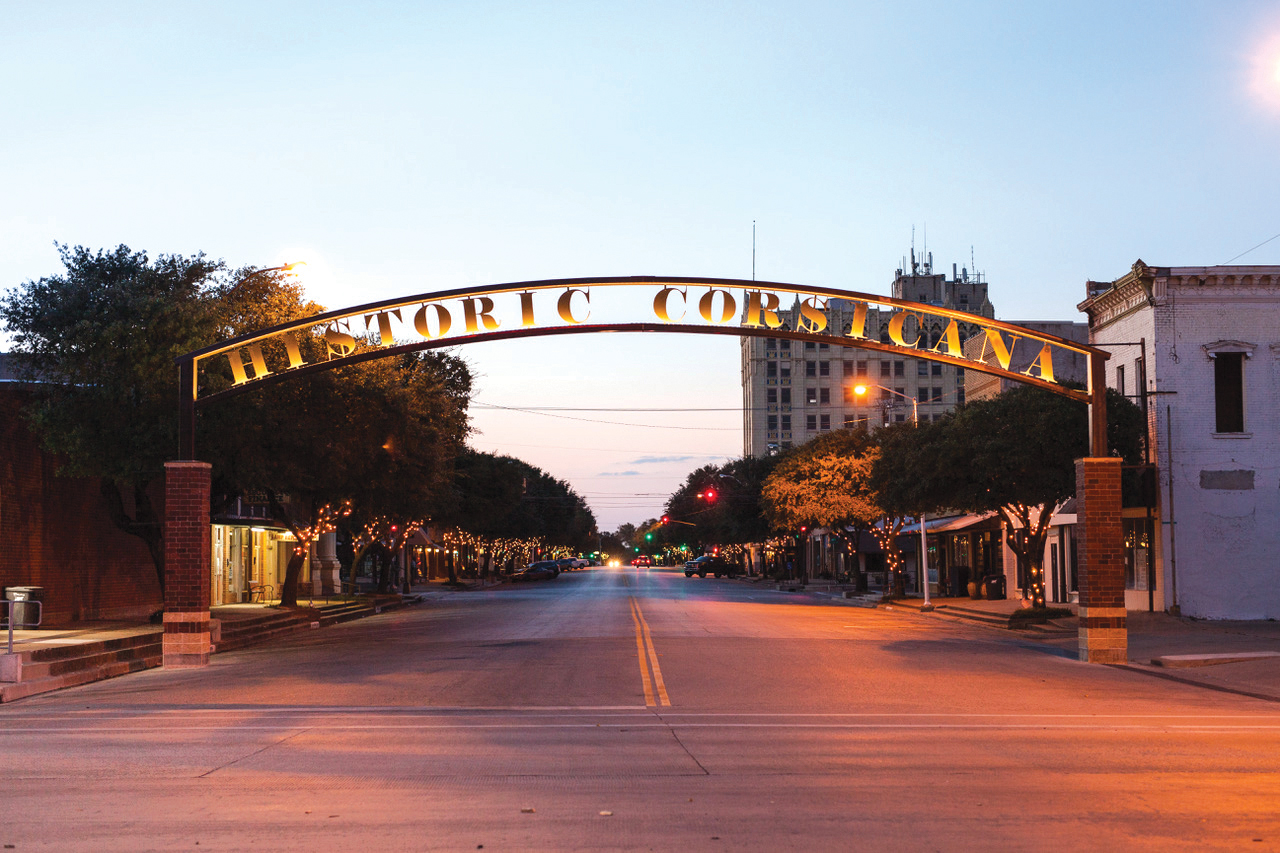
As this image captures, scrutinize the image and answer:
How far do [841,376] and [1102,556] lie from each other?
120 meters

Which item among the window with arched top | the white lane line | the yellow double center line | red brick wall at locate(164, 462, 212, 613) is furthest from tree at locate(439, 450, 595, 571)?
the white lane line

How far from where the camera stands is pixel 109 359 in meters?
29.2

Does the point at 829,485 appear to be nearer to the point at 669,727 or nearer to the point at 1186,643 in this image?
the point at 1186,643

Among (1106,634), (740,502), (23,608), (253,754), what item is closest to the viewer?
(253,754)

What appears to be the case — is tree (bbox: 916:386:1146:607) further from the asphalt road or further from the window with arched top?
the asphalt road

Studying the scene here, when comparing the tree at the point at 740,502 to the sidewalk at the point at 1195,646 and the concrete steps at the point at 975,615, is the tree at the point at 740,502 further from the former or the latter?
the sidewalk at the point at 1195,646

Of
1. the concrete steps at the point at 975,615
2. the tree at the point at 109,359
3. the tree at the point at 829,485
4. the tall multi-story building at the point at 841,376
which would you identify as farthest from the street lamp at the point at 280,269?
the tall multi-story building at the point at 841,376

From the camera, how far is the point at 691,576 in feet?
395

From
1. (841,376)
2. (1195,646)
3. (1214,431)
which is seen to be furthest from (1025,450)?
(841,376)

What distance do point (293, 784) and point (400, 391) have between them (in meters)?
26.3

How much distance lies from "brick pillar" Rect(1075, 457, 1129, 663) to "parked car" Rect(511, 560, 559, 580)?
7563 cm

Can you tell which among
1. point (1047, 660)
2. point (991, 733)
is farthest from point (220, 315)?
point (991, 733)

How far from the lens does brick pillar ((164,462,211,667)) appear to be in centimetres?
2278

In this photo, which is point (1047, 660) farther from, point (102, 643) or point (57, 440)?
point (57, 440)
